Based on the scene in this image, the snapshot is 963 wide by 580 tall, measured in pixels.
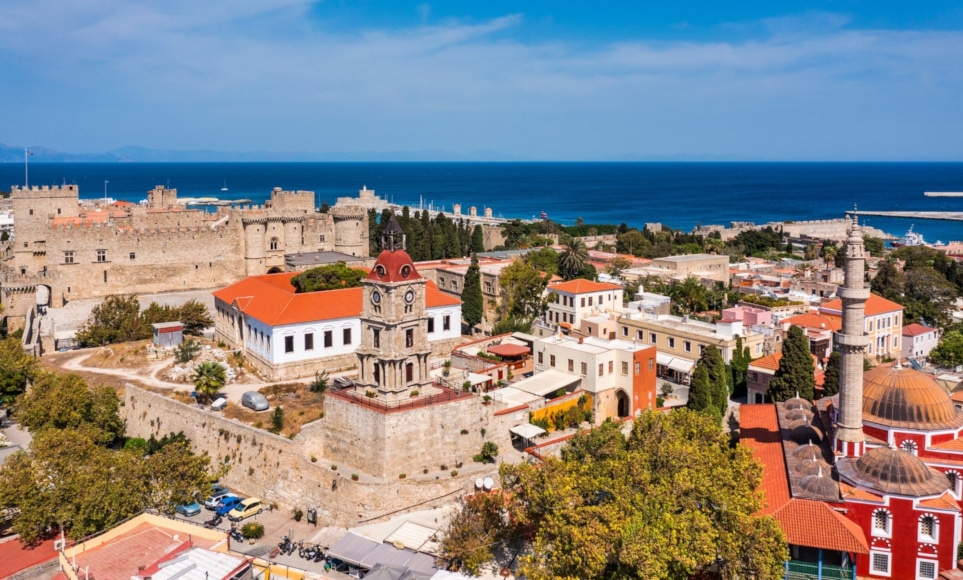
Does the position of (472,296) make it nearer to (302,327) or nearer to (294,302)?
(294,302)

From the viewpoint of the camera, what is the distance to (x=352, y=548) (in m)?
25.8

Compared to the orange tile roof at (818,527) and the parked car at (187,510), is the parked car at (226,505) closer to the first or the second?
the parked car at (187,510)

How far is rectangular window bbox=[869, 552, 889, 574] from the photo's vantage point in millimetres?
24078

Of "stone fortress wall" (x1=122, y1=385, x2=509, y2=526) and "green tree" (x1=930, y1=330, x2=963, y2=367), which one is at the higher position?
"green tree" (x1=930, y1=330, x2=963, y2=367)

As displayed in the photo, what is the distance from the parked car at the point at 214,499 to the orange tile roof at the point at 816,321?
3059 centimetres

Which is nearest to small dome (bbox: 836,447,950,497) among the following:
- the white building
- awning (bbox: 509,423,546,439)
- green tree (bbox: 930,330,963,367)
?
awning (bbox: 509,423,546,439)

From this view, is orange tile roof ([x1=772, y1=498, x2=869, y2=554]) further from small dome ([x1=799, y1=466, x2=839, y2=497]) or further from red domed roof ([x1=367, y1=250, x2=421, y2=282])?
red domed roof ([x1=367, y1=250, x2=421, y2=282])

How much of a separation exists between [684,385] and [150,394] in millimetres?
26363

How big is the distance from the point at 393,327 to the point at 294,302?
36.7 feet

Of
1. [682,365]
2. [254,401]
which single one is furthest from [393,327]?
[682,365]

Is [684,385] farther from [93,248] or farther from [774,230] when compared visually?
[774,230]

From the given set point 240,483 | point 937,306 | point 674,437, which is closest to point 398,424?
point 240,483

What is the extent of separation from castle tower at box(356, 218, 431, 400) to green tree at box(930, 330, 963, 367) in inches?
1206

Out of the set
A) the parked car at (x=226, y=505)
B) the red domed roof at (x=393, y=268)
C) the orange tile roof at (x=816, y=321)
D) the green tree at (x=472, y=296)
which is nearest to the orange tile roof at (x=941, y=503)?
the red domed roof at (x=393, y=268)
